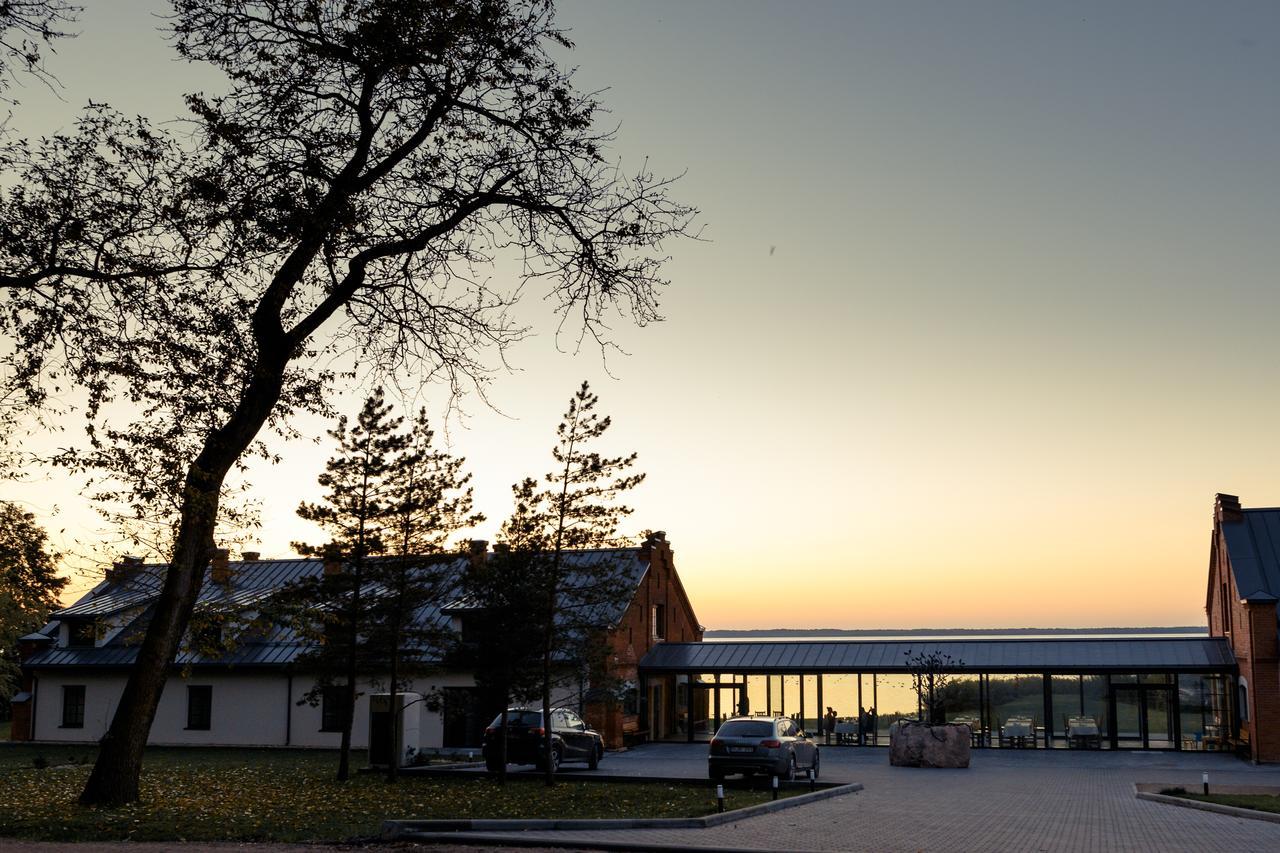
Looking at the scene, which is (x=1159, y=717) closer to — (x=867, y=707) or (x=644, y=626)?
(x=867, y=707)

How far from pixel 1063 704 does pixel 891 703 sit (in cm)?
553

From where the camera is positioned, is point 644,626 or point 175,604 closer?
point 175,604

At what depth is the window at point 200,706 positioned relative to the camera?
136ft

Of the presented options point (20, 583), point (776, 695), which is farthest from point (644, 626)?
point (20, 583)

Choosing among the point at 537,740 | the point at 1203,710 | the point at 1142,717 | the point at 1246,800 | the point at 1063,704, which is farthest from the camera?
the point at 1063,704

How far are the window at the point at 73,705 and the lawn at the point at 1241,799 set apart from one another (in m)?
35.4

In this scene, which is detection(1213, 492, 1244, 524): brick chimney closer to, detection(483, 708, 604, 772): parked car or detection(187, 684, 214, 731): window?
detection(483, 708, 604, 772): parked car

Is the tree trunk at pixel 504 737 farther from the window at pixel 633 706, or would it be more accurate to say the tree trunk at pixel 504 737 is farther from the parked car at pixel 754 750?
the window at pixel 633 706

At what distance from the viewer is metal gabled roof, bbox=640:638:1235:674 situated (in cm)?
3812

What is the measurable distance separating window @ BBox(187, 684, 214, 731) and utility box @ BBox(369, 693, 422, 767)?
576 inches

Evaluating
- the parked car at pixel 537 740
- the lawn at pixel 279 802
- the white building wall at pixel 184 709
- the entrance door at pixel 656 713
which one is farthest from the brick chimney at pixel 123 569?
the entrance door at pixel 656 713

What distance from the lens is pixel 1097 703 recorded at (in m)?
38.4

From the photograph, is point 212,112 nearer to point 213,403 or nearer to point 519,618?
point 213,403

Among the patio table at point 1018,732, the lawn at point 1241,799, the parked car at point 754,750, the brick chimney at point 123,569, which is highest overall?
the brick chimney at point 123,569
